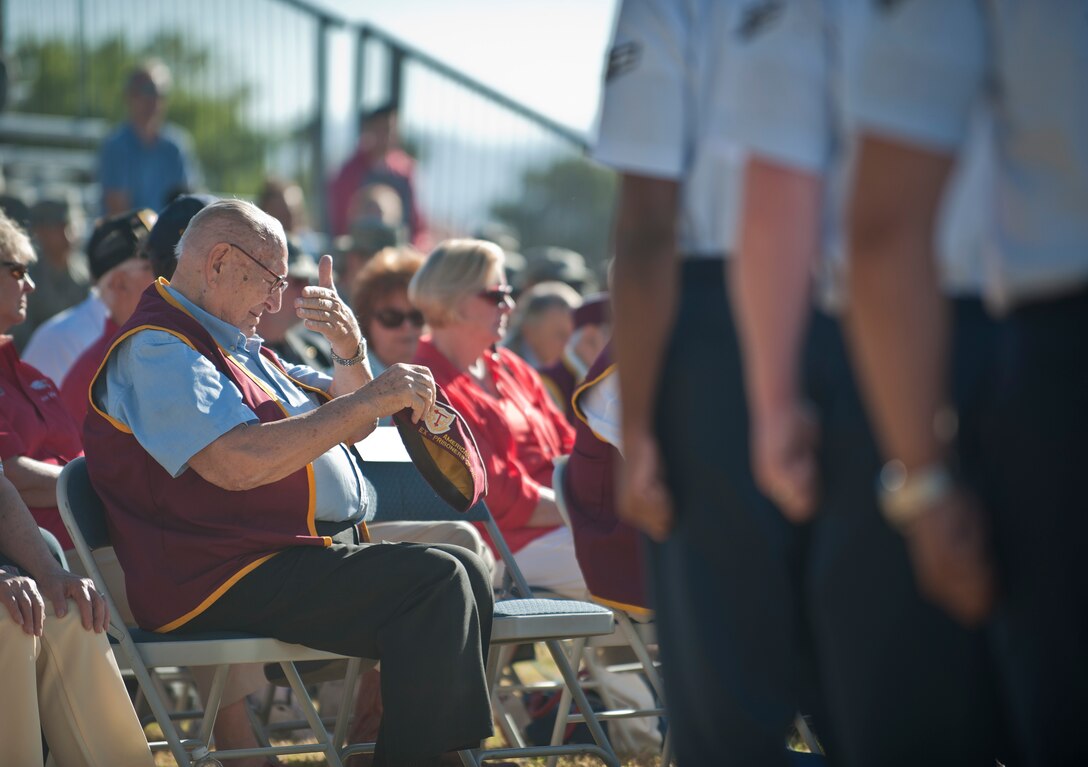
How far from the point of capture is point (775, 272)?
1825mm

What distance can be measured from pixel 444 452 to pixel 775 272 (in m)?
2.22

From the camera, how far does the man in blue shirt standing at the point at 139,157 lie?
364 inches

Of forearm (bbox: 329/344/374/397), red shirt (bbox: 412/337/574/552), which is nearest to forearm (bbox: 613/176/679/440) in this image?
forearm (bbox: 329/344/374/397)

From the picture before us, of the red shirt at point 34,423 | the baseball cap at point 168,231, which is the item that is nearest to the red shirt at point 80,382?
the red shirt at point 34,423

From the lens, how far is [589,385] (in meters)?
4.30

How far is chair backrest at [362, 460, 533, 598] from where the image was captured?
4602 millimetres

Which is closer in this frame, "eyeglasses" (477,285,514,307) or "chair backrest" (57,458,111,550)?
"chair backrest" (57,458,111,550)

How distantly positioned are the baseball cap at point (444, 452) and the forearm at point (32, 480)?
106 cm

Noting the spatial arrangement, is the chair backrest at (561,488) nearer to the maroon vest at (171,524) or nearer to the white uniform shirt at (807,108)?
the maroon vest at (171,524)

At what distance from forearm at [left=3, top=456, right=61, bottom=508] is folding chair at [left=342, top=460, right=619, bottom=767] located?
927 mm

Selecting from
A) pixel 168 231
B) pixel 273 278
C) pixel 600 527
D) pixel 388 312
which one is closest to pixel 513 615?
pixel 600 527

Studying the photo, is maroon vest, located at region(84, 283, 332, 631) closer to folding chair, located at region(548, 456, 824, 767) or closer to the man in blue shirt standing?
folding chair, located at region(548, 456, 824, 767)

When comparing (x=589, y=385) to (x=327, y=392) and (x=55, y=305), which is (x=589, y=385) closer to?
(x=327, y=392)

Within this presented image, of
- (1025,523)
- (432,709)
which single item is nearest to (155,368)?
(432,709)
